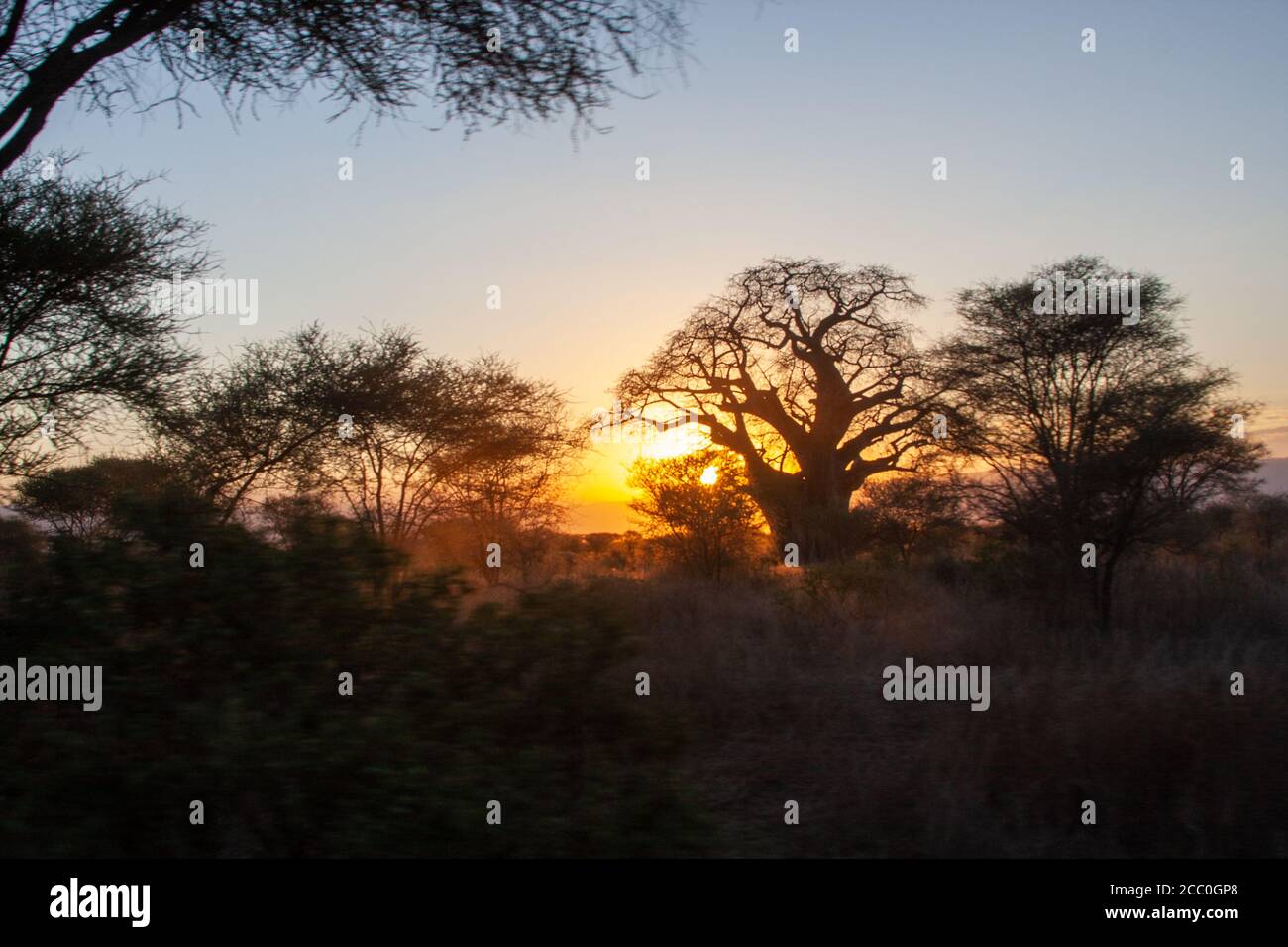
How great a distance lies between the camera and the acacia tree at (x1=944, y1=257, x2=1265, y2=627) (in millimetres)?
10828

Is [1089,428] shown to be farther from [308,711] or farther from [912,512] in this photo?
[308,711]

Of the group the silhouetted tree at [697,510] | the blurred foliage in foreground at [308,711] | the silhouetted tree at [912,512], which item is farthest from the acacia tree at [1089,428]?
the blurred foliage in foreground at [308,711]

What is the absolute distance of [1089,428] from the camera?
36.4 feet

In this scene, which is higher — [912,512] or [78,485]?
[78,485]

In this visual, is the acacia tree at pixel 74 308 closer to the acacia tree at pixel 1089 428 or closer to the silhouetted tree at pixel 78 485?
the silhouetted tree at pixel 78 485

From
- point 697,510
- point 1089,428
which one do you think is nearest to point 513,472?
point 697,510

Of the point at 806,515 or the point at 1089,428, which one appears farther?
the point at 806,515

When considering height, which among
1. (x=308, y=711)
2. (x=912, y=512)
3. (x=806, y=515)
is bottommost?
(x=308, y=711)

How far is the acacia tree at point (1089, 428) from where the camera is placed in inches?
426

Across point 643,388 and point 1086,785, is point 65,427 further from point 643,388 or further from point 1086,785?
point 643,388

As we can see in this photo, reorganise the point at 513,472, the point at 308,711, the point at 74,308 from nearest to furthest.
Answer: the point at 308,711 → the point at 74,308 → the point at 513,472

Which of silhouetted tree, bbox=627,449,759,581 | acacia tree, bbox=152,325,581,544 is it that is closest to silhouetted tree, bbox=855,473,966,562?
silhouetted tree, bbox=627,449,759,581

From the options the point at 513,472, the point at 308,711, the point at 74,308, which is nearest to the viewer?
the point at 308,711

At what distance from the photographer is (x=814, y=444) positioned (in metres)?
23.0
